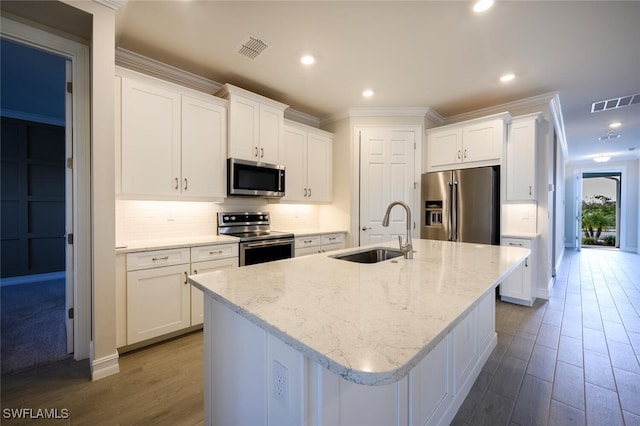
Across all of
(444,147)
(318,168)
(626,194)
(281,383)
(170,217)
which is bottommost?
(281,383)

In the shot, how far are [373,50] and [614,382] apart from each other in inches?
123

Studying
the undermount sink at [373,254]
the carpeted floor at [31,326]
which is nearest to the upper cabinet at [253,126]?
the undermount sink at [373,254]

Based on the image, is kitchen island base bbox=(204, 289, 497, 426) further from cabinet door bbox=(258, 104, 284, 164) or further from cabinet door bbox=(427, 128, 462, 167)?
cabinet door bbox=(427, 128, 462, 167)

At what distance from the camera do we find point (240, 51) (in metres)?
2.55

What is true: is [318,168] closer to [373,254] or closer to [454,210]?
[454,210]

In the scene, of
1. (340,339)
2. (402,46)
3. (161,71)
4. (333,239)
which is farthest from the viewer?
(333,239)

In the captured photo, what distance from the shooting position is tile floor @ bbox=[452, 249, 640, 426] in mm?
1584

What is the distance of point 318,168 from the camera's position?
4.05 meters

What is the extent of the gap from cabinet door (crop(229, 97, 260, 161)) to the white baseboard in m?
2.05

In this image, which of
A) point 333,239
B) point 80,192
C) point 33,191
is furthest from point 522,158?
point 33,191

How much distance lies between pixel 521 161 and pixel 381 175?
1.74 meters

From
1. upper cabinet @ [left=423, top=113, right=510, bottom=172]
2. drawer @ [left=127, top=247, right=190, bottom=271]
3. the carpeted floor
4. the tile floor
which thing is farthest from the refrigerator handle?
the carpeted floor

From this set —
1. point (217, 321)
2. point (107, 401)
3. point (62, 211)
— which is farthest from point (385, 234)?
point (62, 211)

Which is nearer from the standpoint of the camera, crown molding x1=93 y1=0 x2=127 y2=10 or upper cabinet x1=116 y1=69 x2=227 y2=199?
crown molding x1=93 y1=0 x2=127 y2=10
